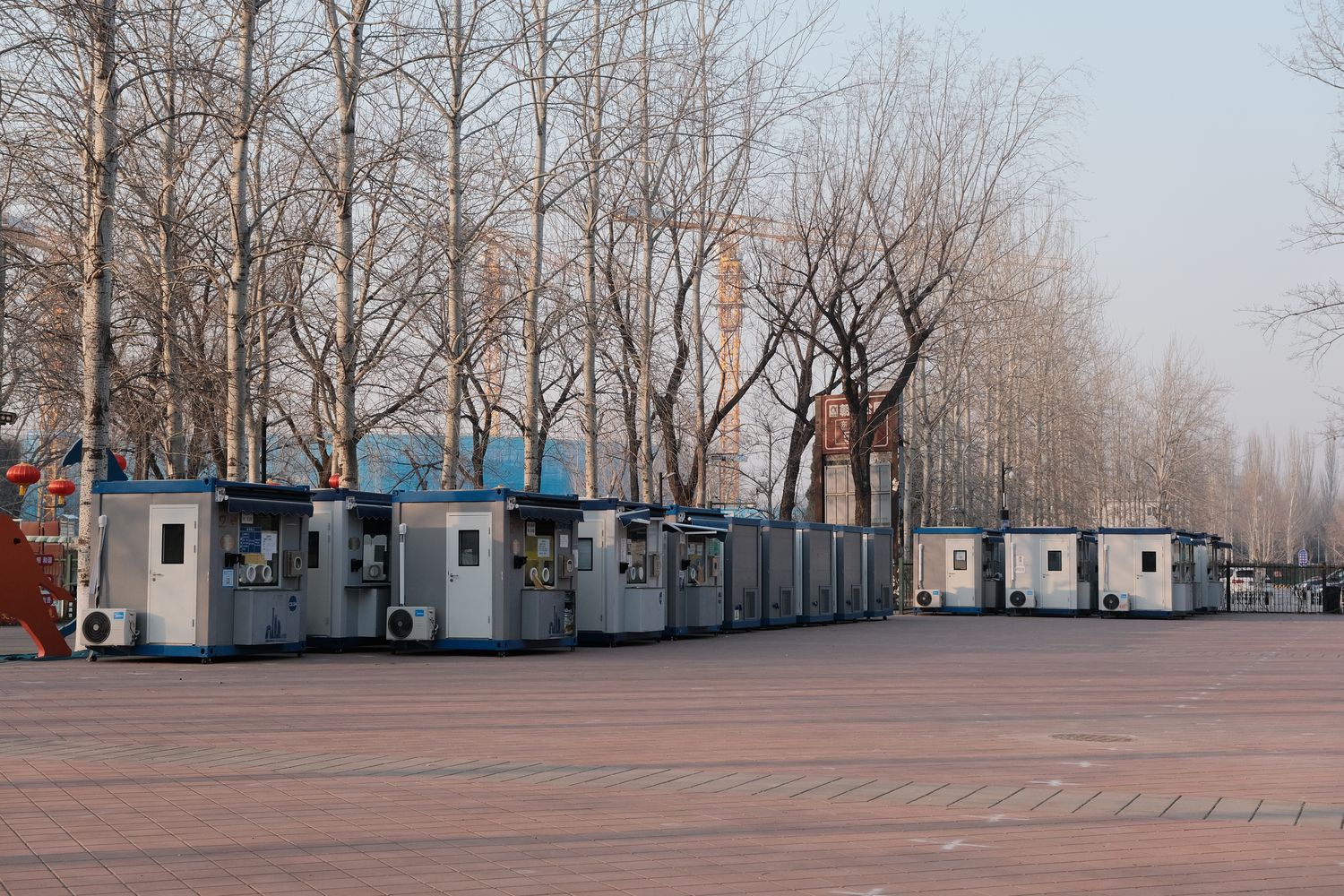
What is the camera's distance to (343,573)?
25.0 metres

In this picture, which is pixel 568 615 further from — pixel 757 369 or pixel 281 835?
pixel 757 369

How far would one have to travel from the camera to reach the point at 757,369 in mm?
45406

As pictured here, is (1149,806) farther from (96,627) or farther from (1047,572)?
(1047,572)

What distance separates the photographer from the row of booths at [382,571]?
21453 millimetres

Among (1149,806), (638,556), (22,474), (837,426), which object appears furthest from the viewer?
(837,426)

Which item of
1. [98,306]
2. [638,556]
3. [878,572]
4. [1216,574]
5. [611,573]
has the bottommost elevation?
[1216,574]

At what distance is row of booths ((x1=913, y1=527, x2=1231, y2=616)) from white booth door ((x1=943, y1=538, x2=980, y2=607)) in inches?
1.2

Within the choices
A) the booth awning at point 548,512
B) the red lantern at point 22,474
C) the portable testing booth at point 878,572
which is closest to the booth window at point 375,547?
the booth awning at point 548,512

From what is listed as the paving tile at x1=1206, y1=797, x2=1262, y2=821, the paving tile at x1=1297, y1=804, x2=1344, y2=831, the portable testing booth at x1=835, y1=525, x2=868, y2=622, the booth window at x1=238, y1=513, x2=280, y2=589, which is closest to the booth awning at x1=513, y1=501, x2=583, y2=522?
the booth window at x1=238, y1=513, x2=280, y2=589

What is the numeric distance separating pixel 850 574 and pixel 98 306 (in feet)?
83.5

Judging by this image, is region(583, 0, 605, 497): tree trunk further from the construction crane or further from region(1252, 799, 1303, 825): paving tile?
region(1252, 799, 1303, 825): paving tile

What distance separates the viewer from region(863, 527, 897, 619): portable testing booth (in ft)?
142

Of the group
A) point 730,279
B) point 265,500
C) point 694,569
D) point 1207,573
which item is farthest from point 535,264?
point 1207,573

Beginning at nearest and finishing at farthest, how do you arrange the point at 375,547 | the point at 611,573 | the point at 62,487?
the point at 375,547, the point at 611,573, the point at 62,487
